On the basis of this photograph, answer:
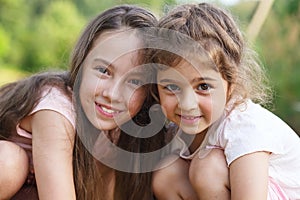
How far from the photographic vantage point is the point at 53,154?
125cm

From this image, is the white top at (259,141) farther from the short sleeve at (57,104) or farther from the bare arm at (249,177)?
the short sleeve at (57,104)

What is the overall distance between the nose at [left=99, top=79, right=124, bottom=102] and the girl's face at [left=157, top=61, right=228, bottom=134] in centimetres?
9

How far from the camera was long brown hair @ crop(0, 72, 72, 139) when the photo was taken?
4.46 feet

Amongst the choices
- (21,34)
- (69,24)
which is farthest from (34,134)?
(21,34)

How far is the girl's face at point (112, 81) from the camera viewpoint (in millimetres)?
1306

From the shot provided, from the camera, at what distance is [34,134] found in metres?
1.30

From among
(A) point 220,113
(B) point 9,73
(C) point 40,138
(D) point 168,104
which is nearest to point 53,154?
(C) point 40,138

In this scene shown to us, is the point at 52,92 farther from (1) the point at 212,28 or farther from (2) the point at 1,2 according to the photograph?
(2) the point at 1,2

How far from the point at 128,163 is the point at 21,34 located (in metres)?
6.63

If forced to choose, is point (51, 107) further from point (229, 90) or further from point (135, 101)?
point (229, 90)

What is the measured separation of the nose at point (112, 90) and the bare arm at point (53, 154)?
0.11 meters

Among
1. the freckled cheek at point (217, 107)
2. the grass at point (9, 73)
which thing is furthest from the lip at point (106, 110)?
the grass at point (9, 73)

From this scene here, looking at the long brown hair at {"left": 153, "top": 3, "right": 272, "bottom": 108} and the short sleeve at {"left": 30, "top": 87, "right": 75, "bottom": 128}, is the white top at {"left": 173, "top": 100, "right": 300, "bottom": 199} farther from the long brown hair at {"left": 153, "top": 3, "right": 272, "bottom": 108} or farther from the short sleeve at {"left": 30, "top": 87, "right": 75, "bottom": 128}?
the short sleeve at {"left": 30, "top": 87, "right": 75, "bottom": 128}

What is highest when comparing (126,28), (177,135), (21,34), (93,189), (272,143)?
(126,28)
